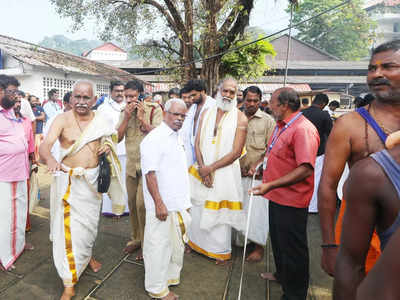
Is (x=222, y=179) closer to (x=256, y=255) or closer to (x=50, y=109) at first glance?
(x=256, y=255)

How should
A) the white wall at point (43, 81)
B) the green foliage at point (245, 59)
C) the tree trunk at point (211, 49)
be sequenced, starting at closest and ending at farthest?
the tree trunk at point (211, 49) → the green foliage at point (245, 59) → the white wall at point (43, 81)

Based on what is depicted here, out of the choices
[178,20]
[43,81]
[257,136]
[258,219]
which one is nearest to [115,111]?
[257,136]

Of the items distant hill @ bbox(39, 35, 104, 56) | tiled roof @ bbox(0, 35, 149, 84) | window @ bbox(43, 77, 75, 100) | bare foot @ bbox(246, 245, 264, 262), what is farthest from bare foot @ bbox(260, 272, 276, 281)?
distant hill @ bbox(39, 35, 104, 56)

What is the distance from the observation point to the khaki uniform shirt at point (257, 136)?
3.41 meters

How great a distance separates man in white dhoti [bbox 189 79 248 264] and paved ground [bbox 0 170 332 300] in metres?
0.29

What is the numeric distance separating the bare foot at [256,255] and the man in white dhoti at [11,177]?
8.54ft

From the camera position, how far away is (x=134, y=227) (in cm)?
339

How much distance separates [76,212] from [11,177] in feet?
3.18

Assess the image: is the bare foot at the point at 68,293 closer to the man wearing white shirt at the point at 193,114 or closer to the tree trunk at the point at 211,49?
the man wearing white shirt at the point at 193,114

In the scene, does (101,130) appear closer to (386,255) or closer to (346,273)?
(346,273)

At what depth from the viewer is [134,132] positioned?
131 inches

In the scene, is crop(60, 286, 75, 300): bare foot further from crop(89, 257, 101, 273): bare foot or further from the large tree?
the large tree

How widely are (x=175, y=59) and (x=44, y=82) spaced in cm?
733

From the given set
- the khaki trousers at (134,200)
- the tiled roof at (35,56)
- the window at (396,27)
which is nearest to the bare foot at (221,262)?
the khaki trousers at (134,200)
